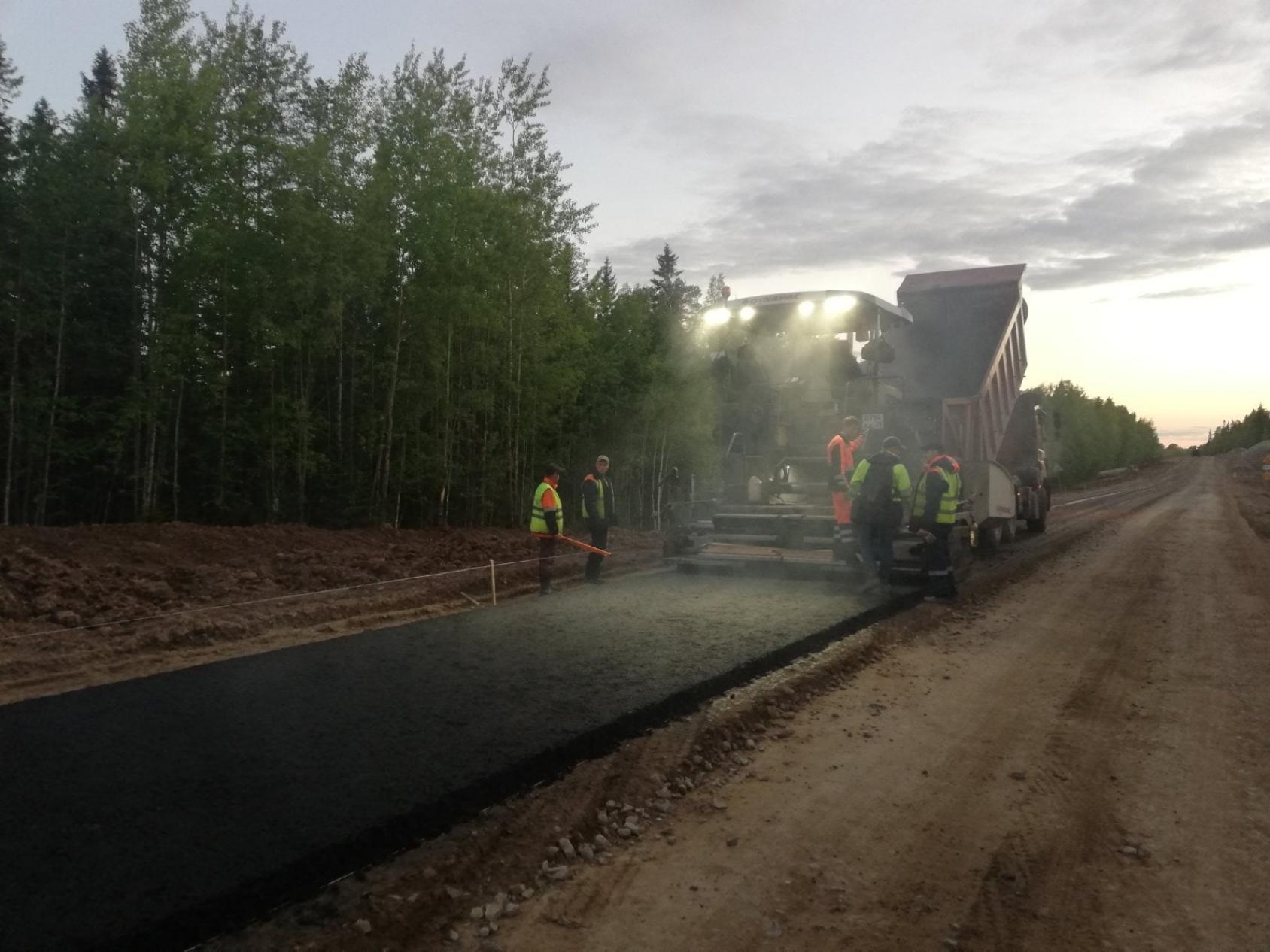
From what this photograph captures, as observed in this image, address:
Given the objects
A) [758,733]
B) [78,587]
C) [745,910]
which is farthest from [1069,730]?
[78,587]

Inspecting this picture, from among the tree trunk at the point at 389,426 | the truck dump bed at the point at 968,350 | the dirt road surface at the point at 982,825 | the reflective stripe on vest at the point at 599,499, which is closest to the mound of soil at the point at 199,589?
the reflective stripe on vest at the point at 599,499

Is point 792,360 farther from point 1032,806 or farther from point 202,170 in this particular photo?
point 202,170

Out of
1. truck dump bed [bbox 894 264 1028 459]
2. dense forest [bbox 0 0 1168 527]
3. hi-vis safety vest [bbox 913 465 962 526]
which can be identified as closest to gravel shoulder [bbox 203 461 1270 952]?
hi-vis safety vest [bbox 913 465 962 526]

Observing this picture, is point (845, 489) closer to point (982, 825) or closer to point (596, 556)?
point (596, 556)

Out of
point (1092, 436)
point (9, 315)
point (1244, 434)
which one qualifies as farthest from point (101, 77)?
point (1244, 434)

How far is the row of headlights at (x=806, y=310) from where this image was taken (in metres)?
10.0

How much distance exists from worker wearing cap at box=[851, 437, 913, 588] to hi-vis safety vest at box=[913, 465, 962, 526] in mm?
522

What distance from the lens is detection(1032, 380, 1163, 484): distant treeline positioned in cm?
4669

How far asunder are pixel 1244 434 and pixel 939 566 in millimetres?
160054

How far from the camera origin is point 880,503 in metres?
8.31

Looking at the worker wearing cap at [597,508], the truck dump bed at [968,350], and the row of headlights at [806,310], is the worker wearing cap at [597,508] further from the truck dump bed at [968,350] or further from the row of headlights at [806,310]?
the truck dump bed at [968,350]

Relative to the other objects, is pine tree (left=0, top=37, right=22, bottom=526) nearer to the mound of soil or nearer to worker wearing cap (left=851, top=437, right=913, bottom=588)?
the mound of soil

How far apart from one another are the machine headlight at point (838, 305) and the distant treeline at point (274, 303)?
3.50 meters

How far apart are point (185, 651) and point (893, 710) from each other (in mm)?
5374
